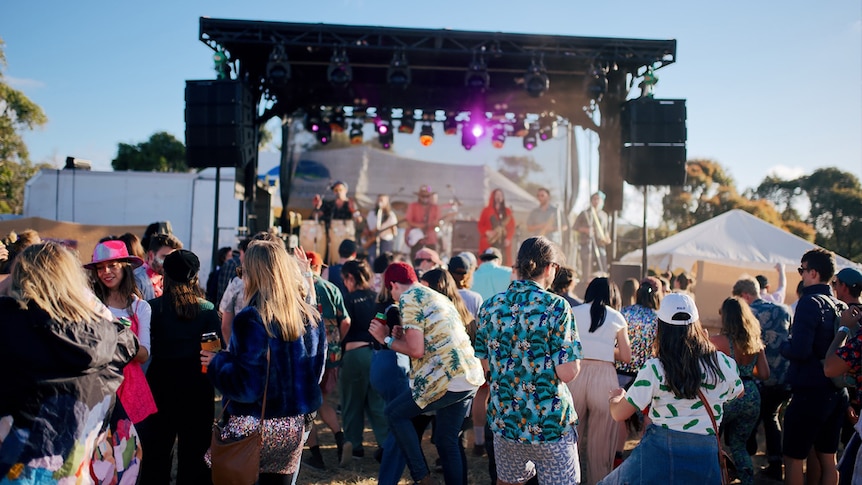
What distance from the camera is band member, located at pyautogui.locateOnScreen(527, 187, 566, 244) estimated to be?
38.7 ft

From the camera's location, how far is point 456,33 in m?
8.91


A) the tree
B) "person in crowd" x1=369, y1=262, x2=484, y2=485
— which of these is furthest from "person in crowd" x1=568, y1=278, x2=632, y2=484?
the tree

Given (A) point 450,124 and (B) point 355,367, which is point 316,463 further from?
(A) point 450,124

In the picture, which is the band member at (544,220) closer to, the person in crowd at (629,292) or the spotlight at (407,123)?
the spotlight at (407,123)

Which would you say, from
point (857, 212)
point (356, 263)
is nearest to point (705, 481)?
point (356, 263)

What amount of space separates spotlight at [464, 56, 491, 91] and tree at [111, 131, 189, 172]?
76.6ft

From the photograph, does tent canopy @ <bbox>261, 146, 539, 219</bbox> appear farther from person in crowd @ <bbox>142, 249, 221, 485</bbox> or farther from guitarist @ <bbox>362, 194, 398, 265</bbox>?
person in crowd @ <bbox>142, 249, 221, 485</bbox>

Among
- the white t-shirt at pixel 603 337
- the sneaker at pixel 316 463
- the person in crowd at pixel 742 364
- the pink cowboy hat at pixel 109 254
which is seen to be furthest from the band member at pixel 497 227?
the pink cowboy hat at pixel 109 254

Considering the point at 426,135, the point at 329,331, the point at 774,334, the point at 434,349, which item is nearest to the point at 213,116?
the point at 426,135

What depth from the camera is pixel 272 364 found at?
2.53m

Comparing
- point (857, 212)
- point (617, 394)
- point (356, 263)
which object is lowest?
point (617, 394)

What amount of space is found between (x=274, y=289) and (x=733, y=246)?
39.9ft

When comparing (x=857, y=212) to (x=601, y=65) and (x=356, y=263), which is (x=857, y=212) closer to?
(x=601, y=65)

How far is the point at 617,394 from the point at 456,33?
23.9ft
